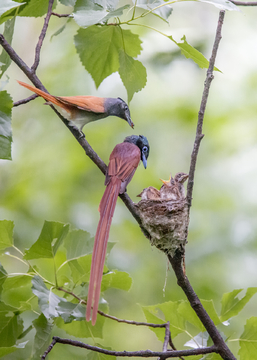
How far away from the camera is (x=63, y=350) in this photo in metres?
3.26

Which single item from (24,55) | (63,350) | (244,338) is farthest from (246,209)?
(24,55)

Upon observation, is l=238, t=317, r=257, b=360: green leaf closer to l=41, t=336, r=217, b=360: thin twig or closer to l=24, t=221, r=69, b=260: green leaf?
l=41, t=336, r=217, b=360: thin twig

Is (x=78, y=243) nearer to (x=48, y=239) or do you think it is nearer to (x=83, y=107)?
(x=48, y=239)

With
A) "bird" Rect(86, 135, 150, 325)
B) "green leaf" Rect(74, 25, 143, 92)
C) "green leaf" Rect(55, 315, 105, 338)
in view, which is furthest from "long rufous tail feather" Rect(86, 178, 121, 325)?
"green leaf" Rect(74, 25, 143, 92)

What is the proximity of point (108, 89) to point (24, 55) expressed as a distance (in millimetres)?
1526

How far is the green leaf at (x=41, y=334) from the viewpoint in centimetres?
150

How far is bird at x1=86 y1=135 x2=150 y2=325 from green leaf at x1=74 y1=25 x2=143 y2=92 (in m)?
0.42

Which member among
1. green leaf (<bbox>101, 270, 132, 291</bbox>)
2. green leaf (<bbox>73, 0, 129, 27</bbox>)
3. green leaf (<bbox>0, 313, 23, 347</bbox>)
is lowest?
green leaf (<bbox>0, 313, 23, 347</bbox>)

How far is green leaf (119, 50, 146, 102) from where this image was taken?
1775 millimetres

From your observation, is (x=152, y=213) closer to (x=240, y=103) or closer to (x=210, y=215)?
(x=210, y=215)

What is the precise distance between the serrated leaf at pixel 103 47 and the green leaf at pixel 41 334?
117cm

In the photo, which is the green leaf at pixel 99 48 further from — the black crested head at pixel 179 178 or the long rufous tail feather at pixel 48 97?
the black crested head at pixel 179 178

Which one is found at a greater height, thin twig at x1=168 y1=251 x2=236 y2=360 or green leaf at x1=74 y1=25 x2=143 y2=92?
green leaf at x1=74 y1=25 x2=143 y2=92

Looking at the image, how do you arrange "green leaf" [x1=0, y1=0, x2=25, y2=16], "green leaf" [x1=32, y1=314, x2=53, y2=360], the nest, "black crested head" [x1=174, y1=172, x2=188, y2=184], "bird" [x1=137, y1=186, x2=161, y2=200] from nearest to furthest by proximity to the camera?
"green leaf" [x1=0, y1=0, x2=25, y2=16] < "green leaf" [x1=32, y1=314, x2=53, y2=360] < the nest < "bird" [x1=137, y1=186, x2=161, y2=200] < "black crested head" [x1=174, y1=172, x2=188, y2=184]
